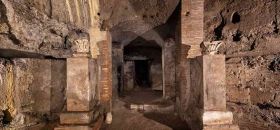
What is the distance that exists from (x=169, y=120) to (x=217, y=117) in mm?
2117

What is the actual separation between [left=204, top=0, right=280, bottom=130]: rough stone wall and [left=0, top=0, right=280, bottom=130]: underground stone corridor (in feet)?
0.08

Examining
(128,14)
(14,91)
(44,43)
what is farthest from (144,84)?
(14,91)

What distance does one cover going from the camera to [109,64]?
604 centimetres

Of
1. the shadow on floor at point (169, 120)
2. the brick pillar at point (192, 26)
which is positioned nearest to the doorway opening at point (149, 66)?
the shadow on floor at point (169, 120)

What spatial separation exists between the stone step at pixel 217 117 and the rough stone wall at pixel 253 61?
1.99m

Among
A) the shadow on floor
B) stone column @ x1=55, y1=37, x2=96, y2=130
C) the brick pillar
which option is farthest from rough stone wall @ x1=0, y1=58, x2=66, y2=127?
the brick pillar

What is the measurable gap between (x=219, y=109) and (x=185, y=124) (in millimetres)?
1531

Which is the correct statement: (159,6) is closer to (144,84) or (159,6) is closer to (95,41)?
(95,41)

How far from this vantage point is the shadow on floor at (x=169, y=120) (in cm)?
505

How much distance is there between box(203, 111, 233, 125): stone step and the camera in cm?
375

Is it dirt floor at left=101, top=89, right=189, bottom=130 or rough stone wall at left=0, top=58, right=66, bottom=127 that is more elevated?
rough stone wall at left=0, top=58, right=66, bottom=127

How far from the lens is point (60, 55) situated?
19.1ft

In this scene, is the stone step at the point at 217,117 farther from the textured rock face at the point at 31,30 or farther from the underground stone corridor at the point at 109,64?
the textured rock face at the point at 31,30

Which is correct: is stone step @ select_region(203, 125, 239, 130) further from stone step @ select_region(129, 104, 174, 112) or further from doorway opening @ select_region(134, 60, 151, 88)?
doorway opening @ select_region(134, 60, 151, 88)
